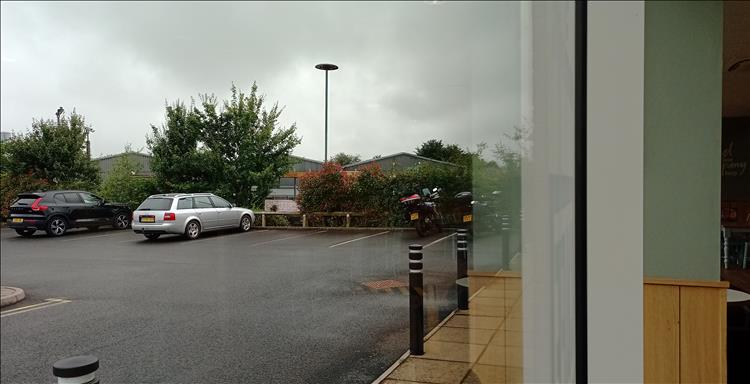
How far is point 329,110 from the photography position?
891 mm

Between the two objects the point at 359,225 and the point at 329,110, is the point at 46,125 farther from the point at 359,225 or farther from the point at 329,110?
the point at 359,225

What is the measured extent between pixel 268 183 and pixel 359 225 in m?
0.24

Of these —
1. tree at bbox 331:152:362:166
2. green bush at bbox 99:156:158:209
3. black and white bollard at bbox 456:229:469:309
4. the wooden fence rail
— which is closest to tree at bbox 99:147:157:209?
green bush at bbox 99:156:158:209

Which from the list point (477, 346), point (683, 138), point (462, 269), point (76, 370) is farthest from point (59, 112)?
point (683, 138)

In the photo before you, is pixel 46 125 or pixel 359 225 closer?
pixel 46 125

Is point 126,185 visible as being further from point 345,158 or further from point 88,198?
point 345,158

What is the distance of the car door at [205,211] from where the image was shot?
816mm

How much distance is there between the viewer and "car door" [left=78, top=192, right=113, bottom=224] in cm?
68

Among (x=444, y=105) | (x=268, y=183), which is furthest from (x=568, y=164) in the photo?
(x=268, y=183)

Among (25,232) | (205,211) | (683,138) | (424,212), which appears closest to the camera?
(25,232)

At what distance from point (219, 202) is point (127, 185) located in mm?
158

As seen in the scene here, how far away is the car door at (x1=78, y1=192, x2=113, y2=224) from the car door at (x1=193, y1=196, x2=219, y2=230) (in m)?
0.14

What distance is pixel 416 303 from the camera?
1125 mm

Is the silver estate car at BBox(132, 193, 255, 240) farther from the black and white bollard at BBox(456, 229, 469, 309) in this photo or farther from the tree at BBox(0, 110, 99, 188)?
the black and white bollard at BBox(456, 229, 469, 309)
